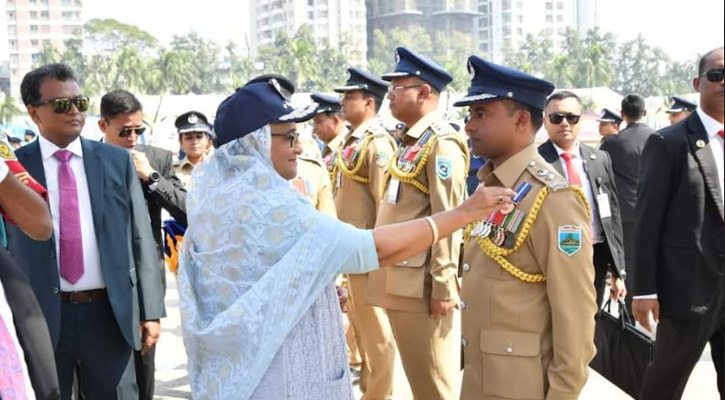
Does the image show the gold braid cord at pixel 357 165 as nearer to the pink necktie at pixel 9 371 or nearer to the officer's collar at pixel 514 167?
the officer's collar at pixel 514 167

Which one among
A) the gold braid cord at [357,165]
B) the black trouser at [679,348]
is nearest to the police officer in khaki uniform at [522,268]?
the black trouser at [679,348]

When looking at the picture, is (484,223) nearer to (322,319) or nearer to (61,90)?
(322,319)

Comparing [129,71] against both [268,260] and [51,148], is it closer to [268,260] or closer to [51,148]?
[51,148]

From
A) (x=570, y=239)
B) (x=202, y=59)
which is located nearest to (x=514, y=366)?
(x=570, y=239)

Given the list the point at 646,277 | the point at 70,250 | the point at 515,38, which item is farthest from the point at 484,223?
the point at 515,38

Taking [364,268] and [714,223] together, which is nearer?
[364,268]

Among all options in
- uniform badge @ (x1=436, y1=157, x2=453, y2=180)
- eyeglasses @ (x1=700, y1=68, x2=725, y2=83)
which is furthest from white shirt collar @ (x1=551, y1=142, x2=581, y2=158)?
eyeglasses @ (x1=700, y1=68, x2=725, y2=83)

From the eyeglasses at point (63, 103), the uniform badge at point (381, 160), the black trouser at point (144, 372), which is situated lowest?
the black trouser at point (144, 372)

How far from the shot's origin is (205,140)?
6211 mm

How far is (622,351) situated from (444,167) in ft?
4.30

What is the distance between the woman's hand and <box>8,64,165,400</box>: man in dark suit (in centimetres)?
191

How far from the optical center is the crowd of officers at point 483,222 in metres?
2.99

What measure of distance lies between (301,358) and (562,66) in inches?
4023

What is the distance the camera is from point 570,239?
2.93 m
